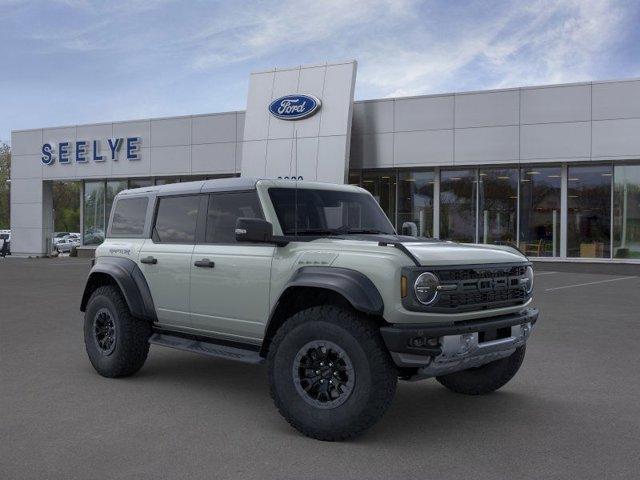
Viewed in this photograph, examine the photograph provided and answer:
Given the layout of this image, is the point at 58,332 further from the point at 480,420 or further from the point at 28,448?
the point at 480,420

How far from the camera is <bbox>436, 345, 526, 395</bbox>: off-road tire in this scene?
5.97 meters

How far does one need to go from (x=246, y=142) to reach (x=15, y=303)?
14117 millimetres

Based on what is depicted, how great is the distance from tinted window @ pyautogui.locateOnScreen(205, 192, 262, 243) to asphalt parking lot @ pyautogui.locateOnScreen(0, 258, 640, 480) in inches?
57.0

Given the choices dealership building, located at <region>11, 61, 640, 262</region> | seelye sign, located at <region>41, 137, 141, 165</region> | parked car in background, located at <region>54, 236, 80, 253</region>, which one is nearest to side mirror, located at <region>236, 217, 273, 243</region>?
dealership building, located at <region>11, 61, 640, 262</region>

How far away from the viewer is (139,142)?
30266 millimetres

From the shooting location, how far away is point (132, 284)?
21.4 feet

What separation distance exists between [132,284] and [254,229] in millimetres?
2075

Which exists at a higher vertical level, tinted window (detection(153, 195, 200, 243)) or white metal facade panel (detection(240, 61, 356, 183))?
white metal facade panel (detection(240, 61, 356, 183))

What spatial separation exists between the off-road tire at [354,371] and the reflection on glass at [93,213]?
97.8 feet

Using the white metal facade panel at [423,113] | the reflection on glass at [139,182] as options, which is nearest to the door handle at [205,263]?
the white metal facade panel at [423,113]

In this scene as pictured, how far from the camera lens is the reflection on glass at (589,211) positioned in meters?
23.3

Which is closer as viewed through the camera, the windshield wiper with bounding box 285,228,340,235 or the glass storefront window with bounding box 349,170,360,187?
the windshield wiper with bounding box 285,228,340,235

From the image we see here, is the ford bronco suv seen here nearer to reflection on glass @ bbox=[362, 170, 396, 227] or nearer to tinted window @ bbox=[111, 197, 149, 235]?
tinted window @ bbox=[111, 197, 149, 235]

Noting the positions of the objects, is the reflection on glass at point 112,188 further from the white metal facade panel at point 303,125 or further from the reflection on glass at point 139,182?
the white metal facade panel at point 303,125
